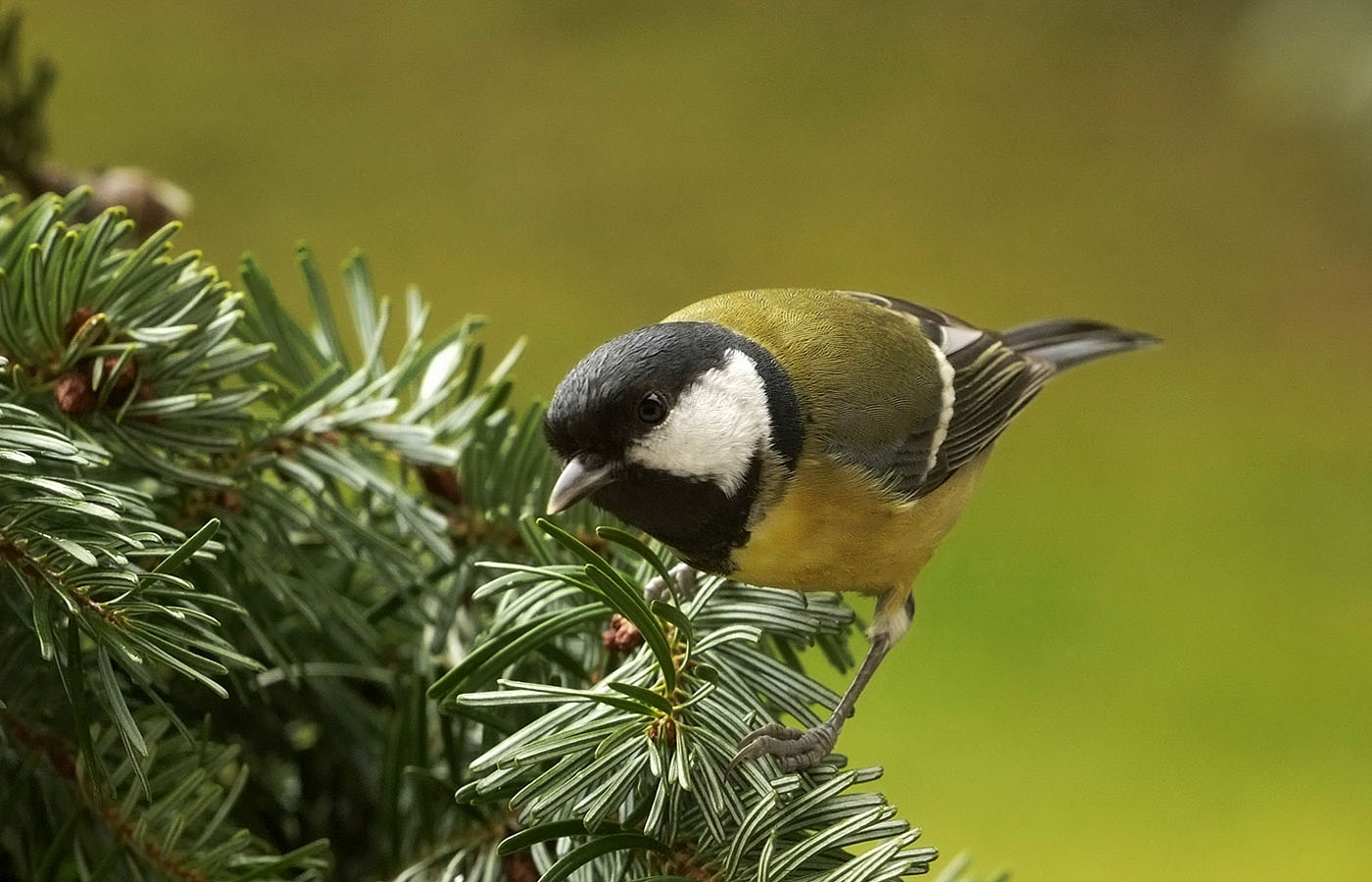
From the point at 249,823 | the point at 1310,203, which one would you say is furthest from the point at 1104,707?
the point at 249,823

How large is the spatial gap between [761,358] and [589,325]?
1665 millimetres

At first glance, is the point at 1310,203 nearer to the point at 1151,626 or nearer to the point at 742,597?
the point at 1151,626

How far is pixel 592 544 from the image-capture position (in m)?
0.56

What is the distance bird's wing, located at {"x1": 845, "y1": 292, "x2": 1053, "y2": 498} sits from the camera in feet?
2.24

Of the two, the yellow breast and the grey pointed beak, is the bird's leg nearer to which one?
the yellow breast

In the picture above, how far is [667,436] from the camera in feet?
1.79

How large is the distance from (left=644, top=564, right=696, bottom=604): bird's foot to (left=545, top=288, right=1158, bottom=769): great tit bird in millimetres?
58

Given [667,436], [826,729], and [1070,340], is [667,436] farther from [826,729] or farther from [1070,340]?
[1070,340]

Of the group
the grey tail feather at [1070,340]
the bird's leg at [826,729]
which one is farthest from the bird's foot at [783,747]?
the grey tail feather at [1070,340]

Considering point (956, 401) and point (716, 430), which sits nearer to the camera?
point (716, 430)

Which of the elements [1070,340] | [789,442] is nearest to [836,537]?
[789,442]

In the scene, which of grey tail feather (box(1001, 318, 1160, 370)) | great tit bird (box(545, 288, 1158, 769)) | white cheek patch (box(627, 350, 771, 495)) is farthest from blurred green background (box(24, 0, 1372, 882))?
white cheek patch (box(627, 350, 771, 495))

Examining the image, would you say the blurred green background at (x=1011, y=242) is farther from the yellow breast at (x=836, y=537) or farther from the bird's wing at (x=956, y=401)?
the yellow breast at (x=836, y=537)

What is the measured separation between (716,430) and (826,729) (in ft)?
0.44
